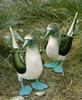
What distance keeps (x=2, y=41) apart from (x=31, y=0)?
101cm

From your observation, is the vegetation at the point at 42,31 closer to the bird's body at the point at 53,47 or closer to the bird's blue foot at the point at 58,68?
the bird's blue foot at the point at 58,68

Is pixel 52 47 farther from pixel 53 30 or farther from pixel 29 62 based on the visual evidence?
pixel 29 62

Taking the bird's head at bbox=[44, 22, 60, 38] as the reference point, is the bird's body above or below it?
below

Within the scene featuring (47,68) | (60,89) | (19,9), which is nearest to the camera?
(60,89)

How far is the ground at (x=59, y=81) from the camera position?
3.00 m

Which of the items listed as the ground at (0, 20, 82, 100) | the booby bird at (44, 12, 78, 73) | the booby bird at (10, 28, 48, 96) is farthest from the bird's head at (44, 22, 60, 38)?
the ground at (0, 20, 82, 100)

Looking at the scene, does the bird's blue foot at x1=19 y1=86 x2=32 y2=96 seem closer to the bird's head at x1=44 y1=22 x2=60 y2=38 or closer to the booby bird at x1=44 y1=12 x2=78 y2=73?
the booby bird at x1=44 y1=12 x2=78 y2=73

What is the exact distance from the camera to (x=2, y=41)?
339 centimetres

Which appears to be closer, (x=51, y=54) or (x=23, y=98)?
(x=23, y=98)

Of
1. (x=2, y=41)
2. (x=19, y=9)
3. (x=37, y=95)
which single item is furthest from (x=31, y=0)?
(x=37, y=95)

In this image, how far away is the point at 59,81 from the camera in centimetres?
316

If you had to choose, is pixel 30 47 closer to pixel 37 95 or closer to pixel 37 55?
pixel 37 55

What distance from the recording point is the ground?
300cm

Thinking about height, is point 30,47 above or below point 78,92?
above
